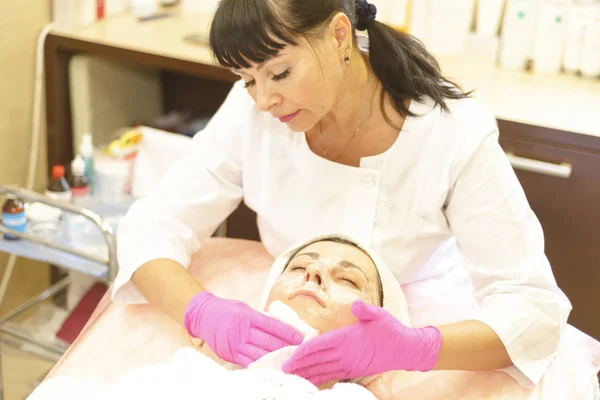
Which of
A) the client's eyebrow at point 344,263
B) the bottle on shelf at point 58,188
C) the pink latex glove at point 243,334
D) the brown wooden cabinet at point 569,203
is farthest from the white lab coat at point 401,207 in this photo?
the bottle on shelf at point 58,188

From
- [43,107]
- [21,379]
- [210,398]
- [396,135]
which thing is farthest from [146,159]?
[210,398]

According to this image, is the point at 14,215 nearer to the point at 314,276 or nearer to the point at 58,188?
the point at 58,188

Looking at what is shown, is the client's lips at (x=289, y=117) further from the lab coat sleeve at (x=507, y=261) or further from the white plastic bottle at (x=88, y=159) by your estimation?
the white plastic bottle at (x=88, y=159)

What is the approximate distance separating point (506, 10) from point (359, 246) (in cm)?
120

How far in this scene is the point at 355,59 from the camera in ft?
4.85

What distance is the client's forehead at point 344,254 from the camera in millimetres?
1416

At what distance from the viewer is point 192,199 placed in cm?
159

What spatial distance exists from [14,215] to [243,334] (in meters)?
0.87

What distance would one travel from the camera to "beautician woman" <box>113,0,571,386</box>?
4.15ft

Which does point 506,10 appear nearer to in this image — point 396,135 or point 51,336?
point 396,135

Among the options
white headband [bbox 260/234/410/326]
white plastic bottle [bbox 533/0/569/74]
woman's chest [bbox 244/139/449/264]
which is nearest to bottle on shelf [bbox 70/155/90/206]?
woman's chest [bbox 244/139/449/264]

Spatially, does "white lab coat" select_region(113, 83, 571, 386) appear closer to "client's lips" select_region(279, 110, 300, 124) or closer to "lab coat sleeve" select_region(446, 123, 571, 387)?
"lab coat sleeve" select_region(446, 123, 571, 387)

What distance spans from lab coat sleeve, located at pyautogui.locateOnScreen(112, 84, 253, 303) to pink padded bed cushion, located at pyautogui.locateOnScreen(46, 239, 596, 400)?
57 mm

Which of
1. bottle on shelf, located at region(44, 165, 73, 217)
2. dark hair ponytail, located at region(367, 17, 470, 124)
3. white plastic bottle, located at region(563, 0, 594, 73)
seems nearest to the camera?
dark hair ponytail, located at region(367, 17, 470, 124)
